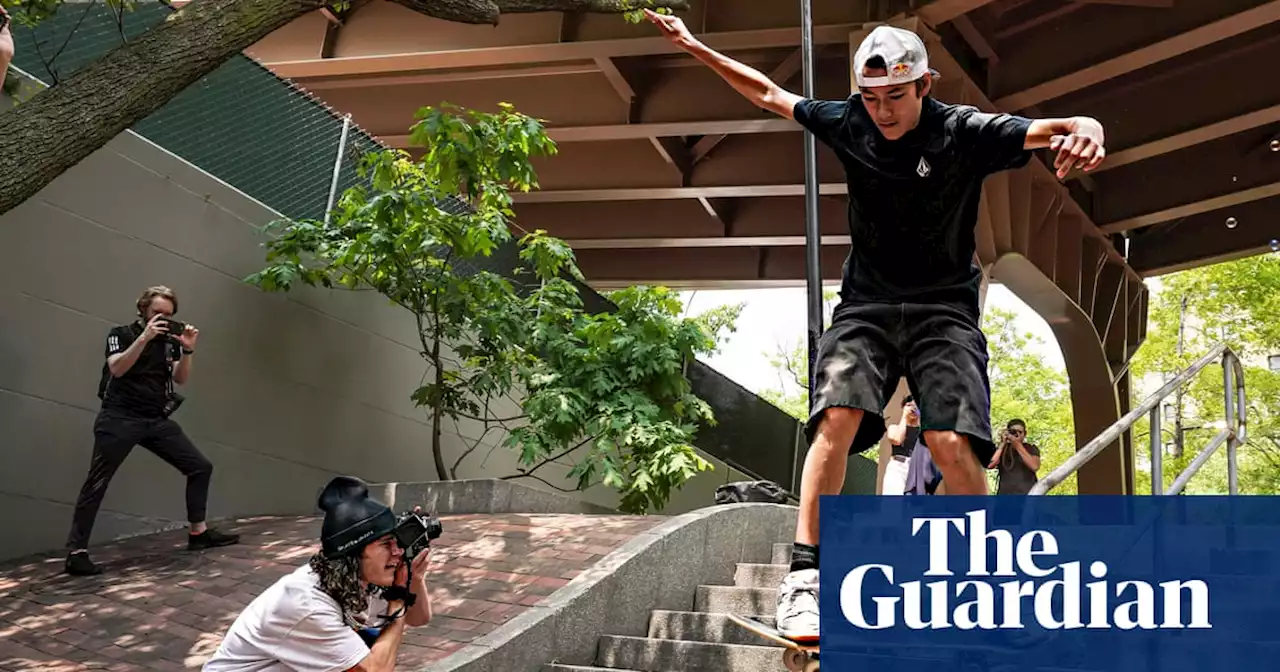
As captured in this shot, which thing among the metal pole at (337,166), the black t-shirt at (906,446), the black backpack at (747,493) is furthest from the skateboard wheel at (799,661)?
the metal pole at (337,166)

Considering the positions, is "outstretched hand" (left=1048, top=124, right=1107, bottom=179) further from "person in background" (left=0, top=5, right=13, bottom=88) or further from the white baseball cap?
"person in background" (left=0, top=5, right=13, bottom=88)

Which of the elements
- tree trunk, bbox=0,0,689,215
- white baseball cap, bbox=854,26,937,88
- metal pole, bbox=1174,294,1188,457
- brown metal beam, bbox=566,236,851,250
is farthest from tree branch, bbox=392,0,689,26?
metal pole, bbox=1174,294,1188,457

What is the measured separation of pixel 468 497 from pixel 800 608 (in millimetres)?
5993

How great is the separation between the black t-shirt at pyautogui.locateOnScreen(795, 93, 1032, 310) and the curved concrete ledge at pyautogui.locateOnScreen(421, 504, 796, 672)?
2716 millimetres

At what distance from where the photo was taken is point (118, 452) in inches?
284

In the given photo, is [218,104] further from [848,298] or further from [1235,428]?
[1235,428]

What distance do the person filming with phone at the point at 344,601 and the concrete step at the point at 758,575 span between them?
141 inches

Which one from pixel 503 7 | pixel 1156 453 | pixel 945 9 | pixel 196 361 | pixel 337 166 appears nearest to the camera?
pixel 1156 453

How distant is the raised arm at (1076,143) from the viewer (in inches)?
121

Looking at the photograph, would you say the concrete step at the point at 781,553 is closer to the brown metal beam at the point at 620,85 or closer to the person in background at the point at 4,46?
the person in background at the point at 4,46

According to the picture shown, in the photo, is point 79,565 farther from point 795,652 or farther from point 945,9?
point 945,9

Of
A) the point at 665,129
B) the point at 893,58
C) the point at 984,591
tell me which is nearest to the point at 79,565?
the point at 984,591

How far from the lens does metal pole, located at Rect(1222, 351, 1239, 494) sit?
23.3ft

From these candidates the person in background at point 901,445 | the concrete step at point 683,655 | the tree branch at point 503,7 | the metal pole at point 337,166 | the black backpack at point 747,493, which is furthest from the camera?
the metal pole at point 337,166
